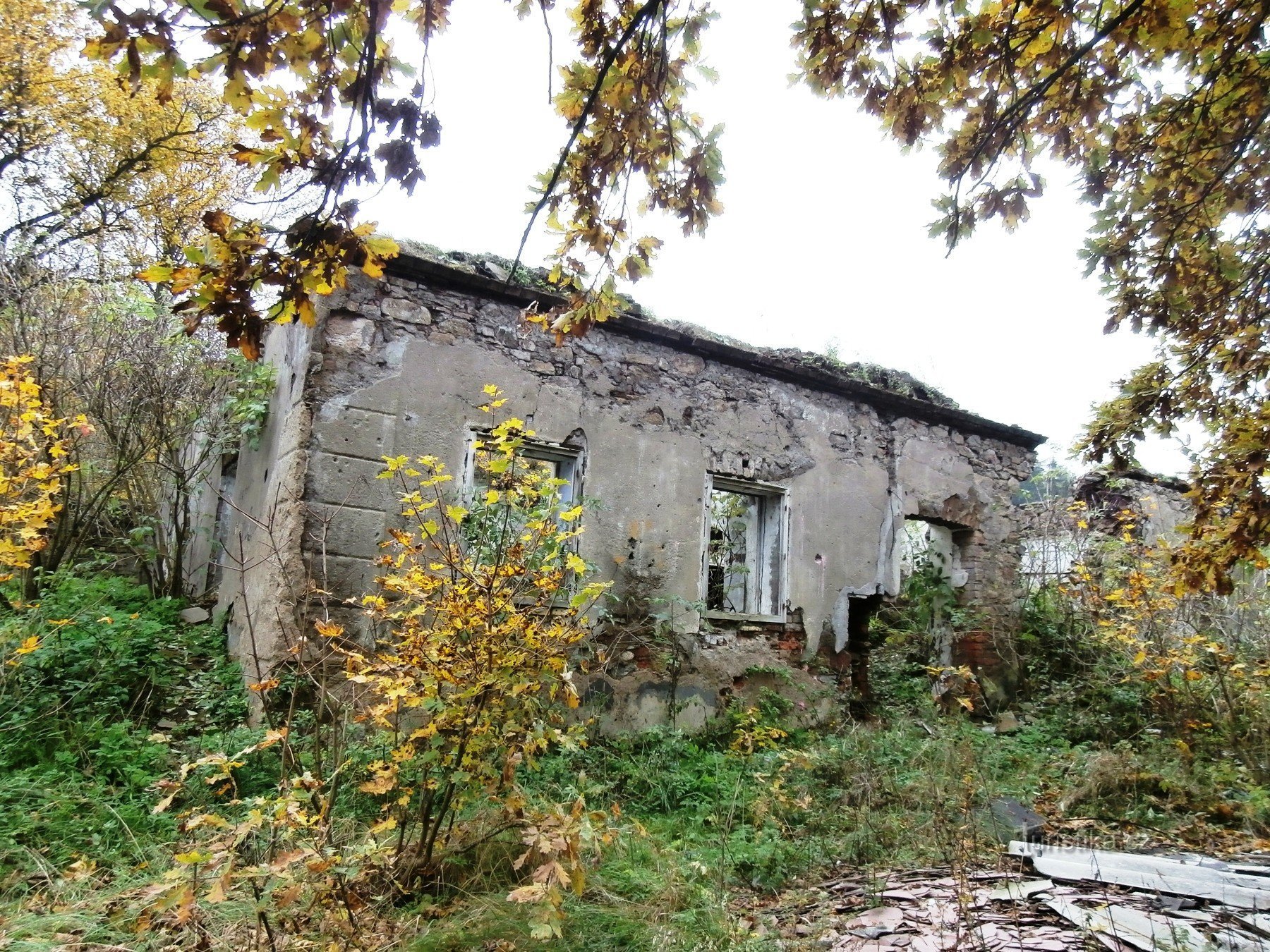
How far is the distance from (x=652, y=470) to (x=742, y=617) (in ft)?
4.99

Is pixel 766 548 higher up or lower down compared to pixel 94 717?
higher up

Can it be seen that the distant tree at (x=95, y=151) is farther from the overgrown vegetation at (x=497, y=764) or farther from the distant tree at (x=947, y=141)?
the distant tree at (x=947, y=141)

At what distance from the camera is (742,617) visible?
6523 mm

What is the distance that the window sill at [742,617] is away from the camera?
6391 mm

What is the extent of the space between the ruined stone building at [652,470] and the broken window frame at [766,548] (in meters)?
0.02

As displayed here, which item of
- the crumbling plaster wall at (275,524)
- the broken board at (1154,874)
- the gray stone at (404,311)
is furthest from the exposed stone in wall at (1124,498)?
the crumbling plaster wall at (275,524)

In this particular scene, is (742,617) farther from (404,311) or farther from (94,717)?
(94,717)

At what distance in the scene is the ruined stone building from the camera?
509 centimetres

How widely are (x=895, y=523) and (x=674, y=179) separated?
5618mm

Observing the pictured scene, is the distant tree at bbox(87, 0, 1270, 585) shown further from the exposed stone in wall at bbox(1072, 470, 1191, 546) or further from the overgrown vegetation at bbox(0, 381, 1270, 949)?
the exposed stone in wall at bbox(1072, 470, 1191, 546)

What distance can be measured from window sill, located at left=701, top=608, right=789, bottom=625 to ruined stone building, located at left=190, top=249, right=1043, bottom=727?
2cm

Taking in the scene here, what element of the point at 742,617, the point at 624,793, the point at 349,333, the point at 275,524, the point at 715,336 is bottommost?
the point at 624,793

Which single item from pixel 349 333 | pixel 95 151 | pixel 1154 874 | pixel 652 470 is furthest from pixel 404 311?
pixel 95 151

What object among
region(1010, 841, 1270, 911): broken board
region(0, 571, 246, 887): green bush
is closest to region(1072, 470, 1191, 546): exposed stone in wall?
region(1010, 841, 1270, 911): broken board
